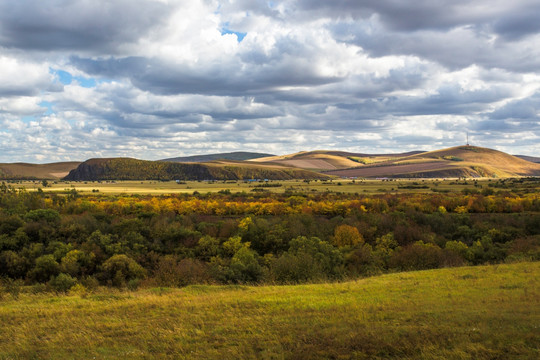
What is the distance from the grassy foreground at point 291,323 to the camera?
1197cm

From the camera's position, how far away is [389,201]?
8169cm

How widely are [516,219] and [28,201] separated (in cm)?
8223

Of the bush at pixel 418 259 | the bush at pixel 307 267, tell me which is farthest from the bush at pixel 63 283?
the bush at pixel 418 259

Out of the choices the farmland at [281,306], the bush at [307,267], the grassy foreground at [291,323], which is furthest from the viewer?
the bush at [307,267]

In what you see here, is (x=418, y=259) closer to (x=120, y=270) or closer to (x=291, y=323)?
(x=291, y=323)

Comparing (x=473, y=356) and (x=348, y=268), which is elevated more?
(x=473, y=356)

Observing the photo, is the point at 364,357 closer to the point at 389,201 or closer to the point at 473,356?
the point at 473,356

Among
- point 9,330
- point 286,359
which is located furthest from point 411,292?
point 9,330

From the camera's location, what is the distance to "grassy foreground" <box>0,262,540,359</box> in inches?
471

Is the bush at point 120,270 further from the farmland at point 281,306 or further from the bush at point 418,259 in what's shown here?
the bush at point 418,259

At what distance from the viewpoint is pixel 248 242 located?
50.3m

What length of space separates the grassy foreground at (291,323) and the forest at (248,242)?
882 cm

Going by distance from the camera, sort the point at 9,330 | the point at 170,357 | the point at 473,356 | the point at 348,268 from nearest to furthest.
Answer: the point at 473,356
the point at 170,357
the point at 9,330
the point at 348,268

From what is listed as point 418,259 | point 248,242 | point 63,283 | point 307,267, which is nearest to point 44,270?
point 63,283
